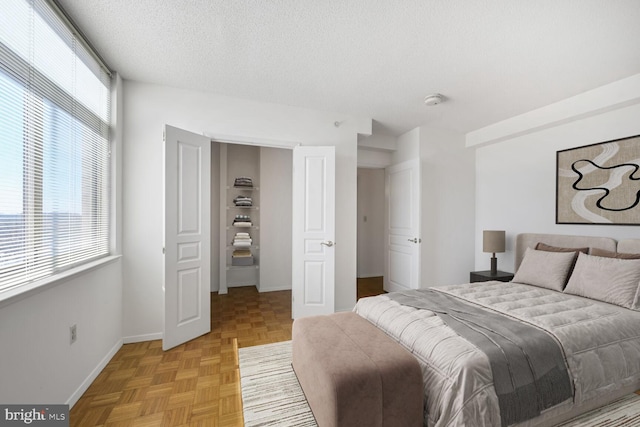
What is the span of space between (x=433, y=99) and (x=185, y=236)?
2999 mm

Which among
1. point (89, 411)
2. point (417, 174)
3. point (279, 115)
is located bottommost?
point (89, 411)

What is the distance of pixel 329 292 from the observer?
3.31m

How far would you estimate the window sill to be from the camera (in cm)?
123

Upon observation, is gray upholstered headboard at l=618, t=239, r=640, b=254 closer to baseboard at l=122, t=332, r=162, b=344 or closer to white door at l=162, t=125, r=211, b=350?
white door at l=162, t=125, r=211, b=350

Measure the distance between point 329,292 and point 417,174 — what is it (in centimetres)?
208

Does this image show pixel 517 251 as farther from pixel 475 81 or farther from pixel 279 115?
pixel 279 115

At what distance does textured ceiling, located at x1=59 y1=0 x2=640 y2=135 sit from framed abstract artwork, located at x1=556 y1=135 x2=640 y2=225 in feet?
2.26

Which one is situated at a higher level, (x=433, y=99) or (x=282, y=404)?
(x=433, y=99)

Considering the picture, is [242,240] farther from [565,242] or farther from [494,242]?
[565,242]

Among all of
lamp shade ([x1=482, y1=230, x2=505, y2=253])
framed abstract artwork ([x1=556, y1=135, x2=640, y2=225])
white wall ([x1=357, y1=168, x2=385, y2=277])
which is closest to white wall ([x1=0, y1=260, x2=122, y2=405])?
lamp shade ([x1=482, y1=230, x2=505, y2=253])

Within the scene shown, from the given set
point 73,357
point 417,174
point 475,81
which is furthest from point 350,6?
point 73,357

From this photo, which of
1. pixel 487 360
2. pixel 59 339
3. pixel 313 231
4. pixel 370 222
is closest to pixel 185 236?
pixel 59 339

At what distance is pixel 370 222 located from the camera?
5.94m

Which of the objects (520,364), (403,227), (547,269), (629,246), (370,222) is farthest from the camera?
(370,222)
